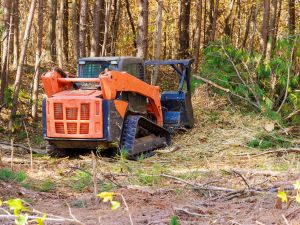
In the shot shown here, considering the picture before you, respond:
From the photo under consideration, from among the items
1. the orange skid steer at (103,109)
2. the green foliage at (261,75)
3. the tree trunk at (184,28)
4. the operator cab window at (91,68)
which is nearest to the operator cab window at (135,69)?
the orange skid steer at (103,109)

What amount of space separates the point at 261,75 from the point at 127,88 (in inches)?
175

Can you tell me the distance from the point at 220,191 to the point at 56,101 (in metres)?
4.43

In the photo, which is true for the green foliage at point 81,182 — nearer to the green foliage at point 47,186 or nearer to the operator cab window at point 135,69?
the green foliage at point 47,186

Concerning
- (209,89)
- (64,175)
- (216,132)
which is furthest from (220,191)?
(209,89)

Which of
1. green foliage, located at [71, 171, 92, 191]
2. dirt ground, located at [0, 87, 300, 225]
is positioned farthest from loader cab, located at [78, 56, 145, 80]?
green foliage, located at [71, 171, 92, 191]

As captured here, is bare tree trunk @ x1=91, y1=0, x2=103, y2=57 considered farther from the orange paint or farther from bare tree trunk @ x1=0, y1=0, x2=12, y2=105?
the orange paint

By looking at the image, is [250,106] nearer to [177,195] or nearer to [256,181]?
[256,181]

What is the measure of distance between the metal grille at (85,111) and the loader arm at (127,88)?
382 millimetres

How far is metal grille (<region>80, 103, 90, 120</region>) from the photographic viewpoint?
10.0 m

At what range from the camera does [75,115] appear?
10141 mm

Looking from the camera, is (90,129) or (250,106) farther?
(250,106)

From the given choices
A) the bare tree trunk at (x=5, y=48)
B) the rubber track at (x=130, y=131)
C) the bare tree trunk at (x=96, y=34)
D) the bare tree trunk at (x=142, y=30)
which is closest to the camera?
the rubber track at (x=130, y=131)

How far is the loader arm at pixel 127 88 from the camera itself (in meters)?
9.97

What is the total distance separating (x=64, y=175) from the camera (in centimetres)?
881
